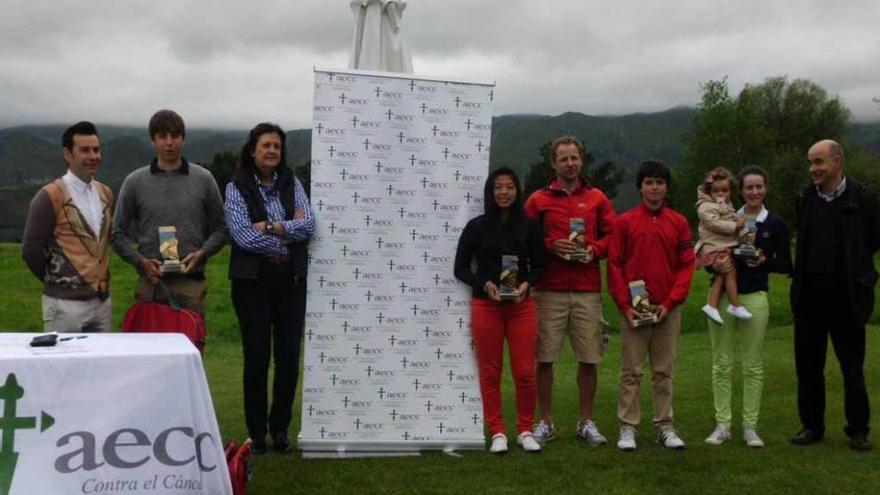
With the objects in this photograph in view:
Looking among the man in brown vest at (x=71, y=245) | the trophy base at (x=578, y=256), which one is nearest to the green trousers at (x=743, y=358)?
the trophy base at (x=578, y=256)

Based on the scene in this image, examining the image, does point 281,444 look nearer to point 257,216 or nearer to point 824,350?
point 257,216

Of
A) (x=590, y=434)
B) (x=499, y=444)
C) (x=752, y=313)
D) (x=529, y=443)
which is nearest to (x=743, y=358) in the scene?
(x=752, y=313)

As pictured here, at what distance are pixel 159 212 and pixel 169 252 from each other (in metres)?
0.37

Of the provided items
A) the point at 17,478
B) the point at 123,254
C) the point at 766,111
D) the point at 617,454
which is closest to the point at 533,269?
the point at 617,454

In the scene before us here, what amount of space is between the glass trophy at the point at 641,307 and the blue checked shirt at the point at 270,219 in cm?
223

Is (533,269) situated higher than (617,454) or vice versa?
(533,269)

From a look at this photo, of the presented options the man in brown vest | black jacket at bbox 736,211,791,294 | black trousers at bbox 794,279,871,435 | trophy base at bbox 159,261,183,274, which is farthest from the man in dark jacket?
the man in brown vest

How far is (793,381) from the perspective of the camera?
10094 mm

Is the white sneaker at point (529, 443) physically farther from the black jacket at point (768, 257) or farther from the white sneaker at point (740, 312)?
the black jacket at point (768, 257)

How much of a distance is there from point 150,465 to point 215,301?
1513cm

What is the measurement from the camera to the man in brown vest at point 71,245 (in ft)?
18.8

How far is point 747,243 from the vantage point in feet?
22.0

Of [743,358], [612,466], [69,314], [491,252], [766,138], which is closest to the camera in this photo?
[69,314]

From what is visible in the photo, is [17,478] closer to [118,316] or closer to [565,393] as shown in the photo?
[565,393]
